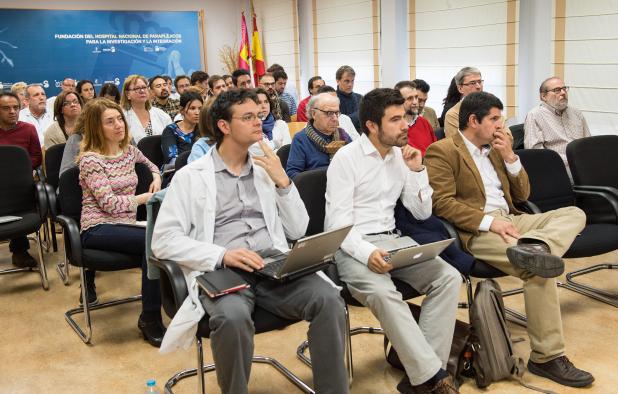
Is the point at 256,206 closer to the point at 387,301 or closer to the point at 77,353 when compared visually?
the point at 387,301

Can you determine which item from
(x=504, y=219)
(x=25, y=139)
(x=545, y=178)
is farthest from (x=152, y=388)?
(x=25, y=139)

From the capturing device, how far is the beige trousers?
2965mm

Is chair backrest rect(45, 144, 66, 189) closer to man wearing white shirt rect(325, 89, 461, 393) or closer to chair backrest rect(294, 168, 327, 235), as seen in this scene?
chair backrest rect(294, 168, 327, 235)

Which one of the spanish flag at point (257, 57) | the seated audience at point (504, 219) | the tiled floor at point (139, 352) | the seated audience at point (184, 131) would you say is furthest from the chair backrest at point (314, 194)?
the spanish flag at point (257, 57)

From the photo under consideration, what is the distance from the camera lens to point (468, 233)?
328 cm

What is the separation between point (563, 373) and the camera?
2906mm

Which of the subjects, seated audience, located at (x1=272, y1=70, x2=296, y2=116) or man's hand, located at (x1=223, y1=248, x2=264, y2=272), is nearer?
man's hand, located at (x1=223, y1=248, x2=264, y2=272)

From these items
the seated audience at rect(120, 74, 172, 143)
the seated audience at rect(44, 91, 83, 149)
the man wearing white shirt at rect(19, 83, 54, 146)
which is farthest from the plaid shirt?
the seated audience at rect(44, 91, 83, 149)

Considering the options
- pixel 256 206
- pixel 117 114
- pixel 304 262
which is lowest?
pixel 304 262

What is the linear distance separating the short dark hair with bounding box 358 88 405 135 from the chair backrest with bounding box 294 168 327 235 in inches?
13.5

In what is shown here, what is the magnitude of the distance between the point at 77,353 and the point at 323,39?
7364 mm

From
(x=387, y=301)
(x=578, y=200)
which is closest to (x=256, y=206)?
(x=387, y=301)

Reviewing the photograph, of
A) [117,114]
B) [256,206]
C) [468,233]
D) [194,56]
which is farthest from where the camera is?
[194,56]

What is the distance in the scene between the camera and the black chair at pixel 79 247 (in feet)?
11.2
